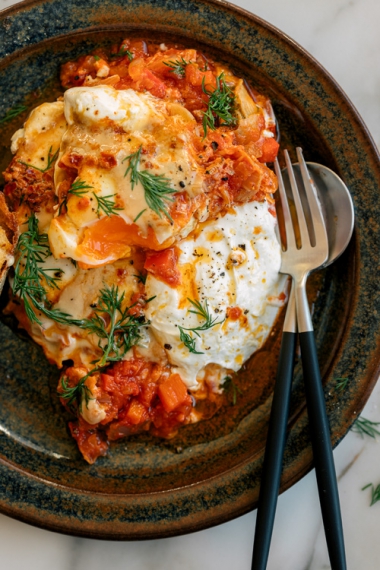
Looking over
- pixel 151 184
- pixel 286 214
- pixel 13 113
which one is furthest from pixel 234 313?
pixel 13 113


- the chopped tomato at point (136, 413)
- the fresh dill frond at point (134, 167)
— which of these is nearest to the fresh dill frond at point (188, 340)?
the chopped tomato at point (136, 413)

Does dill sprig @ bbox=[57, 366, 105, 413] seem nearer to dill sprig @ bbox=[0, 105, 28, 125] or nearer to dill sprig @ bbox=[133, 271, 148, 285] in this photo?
dill sprig @ bbox=[133, 271, 148, 285]

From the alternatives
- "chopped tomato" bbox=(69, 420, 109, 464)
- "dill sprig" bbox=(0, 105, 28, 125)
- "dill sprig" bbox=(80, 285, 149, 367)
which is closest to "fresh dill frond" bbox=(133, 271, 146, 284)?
"dill sprig" bbox=(80, 285, 149, 367)

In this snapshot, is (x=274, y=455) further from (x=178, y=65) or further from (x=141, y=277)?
(x=178, y=65)

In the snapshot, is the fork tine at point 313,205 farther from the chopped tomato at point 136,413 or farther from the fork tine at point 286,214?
the chopped tomato at point 136,413

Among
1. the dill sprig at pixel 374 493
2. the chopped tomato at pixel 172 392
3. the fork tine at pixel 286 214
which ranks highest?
the fork tine at pixel 286 214

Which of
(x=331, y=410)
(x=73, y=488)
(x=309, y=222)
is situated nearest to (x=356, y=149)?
(x=309, y=222)
